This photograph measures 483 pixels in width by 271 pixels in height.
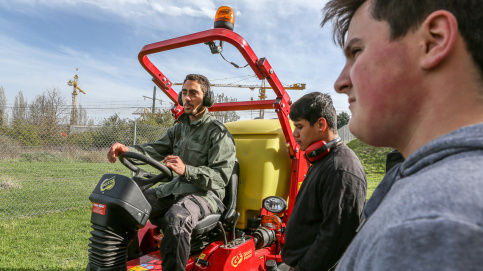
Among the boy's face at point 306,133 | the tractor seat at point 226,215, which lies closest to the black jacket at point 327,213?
the boy's face at point 306,133

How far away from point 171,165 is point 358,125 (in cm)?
178

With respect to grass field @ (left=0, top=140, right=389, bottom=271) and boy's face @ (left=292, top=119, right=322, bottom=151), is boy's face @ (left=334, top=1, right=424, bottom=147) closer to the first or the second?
boy's face @ (left=292, top=119, right=322, bottom=151)

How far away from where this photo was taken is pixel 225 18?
2691 millimetres

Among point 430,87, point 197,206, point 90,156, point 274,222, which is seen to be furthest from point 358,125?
point 90,156

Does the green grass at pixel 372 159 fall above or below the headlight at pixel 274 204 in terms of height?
below

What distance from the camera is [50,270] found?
364 cm

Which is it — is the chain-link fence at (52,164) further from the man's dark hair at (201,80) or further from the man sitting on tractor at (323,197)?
the man sitting on tractor at (323,197)

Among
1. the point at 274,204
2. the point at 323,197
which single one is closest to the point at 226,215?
the point at 274,204

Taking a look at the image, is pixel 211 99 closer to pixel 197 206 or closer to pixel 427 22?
pixel 197 206

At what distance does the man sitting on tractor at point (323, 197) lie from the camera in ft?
5.70

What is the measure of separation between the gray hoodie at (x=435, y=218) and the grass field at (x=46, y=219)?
421 centimetres

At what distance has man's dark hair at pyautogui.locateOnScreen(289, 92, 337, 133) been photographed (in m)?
2.24

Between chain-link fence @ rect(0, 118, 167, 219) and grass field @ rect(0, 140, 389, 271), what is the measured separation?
0.06 feet

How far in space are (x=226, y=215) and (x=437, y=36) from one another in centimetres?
247
